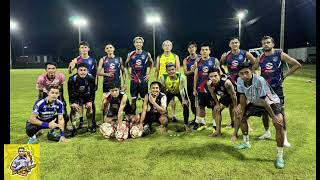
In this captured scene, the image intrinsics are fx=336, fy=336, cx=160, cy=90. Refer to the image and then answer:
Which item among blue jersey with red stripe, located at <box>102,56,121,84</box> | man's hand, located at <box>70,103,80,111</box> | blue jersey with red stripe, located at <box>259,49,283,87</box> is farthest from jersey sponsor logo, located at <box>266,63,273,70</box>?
man's hand, located at <box>70,103,80,111</box>

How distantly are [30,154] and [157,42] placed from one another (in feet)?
187

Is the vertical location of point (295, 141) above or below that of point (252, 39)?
below

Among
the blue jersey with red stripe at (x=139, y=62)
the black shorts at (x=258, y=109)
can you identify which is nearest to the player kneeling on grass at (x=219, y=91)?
the black shorts at (x=258, y=109)

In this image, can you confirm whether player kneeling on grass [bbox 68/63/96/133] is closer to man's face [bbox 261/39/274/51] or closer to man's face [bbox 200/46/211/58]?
man's face [bbox 200/46/211/58]

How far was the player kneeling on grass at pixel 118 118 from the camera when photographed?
25.3ft

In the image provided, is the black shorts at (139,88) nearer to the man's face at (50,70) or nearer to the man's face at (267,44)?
the man's face at (50,70)

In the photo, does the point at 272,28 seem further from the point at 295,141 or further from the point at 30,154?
the point at 30,154

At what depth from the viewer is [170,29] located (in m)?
68.4

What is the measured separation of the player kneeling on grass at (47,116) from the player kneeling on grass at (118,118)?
0.99 meters

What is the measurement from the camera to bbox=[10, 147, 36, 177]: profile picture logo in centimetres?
480

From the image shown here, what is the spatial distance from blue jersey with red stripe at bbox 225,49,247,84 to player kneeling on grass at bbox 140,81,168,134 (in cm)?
175

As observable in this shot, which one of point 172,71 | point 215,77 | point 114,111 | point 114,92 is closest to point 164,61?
point 172,71

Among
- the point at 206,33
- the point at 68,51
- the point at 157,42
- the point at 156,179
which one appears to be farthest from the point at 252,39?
the point at 156,179

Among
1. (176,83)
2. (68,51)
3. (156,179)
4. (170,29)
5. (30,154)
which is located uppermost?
(170,29)
